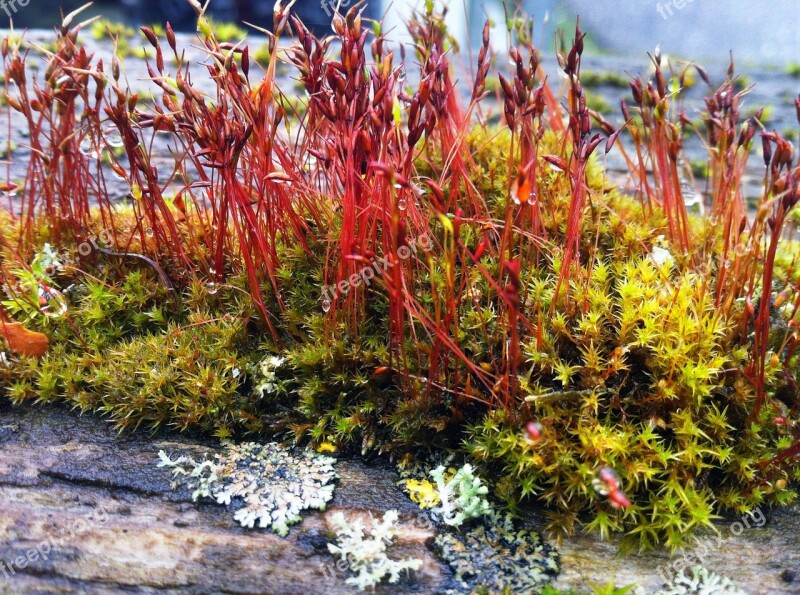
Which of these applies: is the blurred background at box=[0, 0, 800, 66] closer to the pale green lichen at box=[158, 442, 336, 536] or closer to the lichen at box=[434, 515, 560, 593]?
the pale green lichen at box=[158, 442, 336, 536]

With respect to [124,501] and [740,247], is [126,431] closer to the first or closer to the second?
[124,501]
